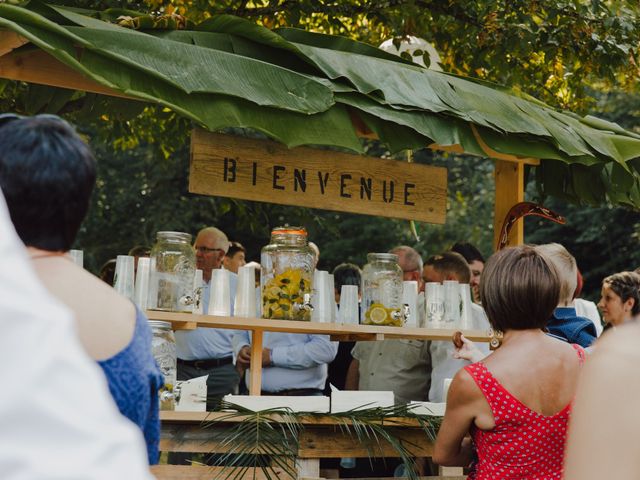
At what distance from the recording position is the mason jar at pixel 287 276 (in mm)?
4867

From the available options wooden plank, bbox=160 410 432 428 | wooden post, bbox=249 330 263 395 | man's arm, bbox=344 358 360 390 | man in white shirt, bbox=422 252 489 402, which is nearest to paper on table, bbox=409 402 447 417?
wooden plank, bbox=160 410 432 428

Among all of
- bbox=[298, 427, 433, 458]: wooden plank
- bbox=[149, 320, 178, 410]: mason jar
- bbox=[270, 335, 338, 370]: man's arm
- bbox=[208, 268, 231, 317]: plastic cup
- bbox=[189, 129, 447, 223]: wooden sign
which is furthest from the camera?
bbox=[270, 335, 338, 370]: man's arm

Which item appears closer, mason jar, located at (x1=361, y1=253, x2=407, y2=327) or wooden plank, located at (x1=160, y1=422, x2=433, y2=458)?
wooden plank, located at (x1=160, y1=422, x2=433, y2=458)

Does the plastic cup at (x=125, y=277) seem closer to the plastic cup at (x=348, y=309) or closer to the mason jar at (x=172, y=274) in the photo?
the mason jar at (x=172, y=274)

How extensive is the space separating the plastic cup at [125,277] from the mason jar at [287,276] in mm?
645

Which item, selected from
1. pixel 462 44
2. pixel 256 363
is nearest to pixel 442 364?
pixel 256 363

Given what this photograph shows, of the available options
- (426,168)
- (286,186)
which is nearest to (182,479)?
(286,186)

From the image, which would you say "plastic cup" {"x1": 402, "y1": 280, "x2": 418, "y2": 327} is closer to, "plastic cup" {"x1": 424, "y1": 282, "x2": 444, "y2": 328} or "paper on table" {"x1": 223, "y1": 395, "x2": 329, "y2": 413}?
"plastic cup" {"x1": 424, "y1": 282, "x2": 444, "y2": 328}

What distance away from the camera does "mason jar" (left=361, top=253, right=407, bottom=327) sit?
519cm

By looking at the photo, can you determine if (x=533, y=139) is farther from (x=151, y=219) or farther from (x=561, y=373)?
(x=151, y=219)

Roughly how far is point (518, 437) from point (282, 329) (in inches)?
66.4

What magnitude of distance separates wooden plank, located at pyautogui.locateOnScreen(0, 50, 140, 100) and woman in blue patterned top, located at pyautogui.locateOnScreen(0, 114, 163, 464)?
223cm

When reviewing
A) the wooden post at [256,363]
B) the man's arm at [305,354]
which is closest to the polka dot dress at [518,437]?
the wooden post at [256,363]

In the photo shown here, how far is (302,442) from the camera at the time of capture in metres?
4.49
